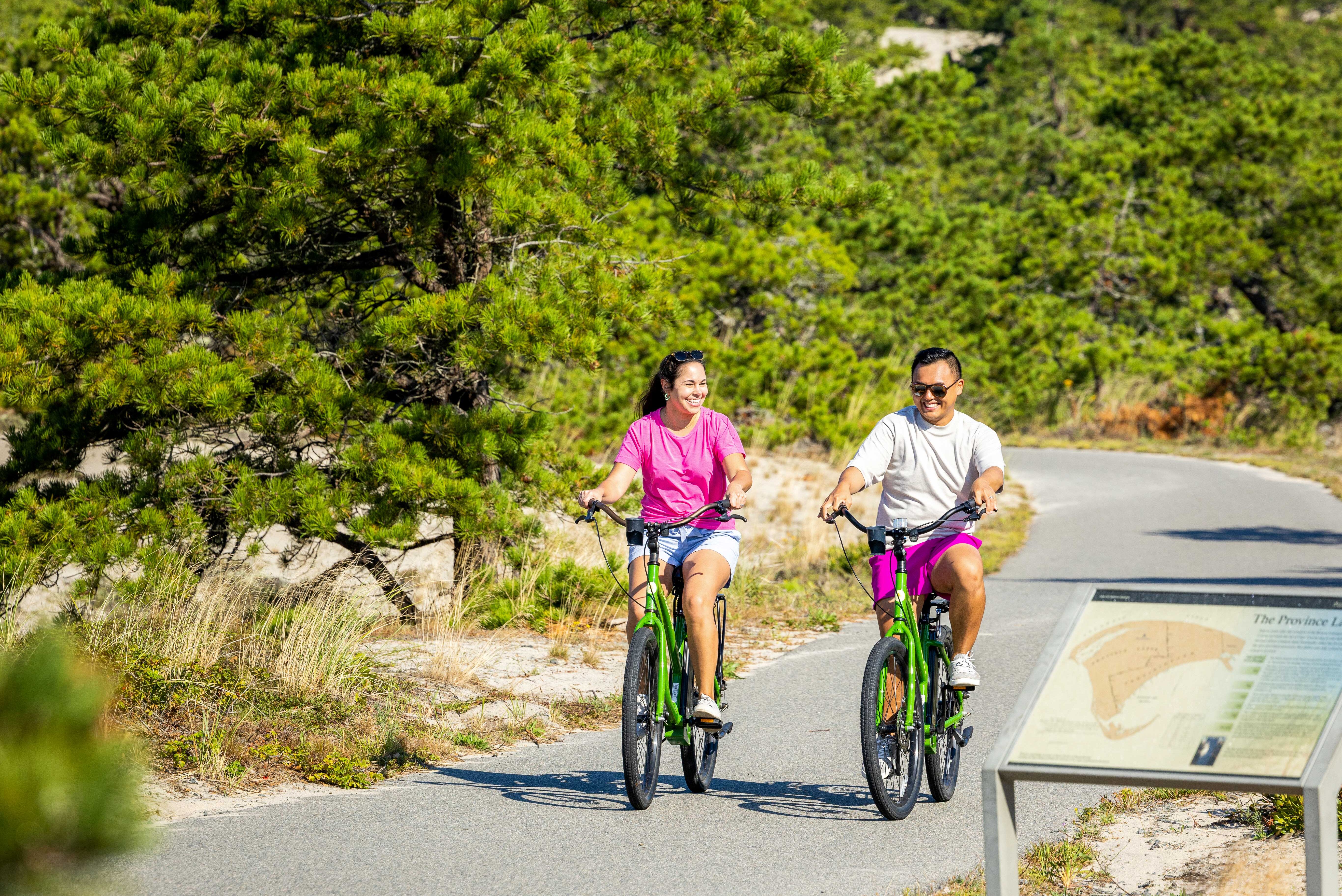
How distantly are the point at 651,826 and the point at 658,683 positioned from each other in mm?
559

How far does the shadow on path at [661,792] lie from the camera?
5.89 meters

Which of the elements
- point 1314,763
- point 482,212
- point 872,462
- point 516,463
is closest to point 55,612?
point 516,463

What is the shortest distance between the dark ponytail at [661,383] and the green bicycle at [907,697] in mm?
1058

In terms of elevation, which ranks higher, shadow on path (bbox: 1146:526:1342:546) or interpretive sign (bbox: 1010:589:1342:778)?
interpretive sign (bbox: 1010:589:1342:778)

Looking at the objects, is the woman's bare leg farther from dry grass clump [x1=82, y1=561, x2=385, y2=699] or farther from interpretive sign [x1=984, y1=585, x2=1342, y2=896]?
dry grass clump [x1=82, y1=561, x2=385, y2=699]

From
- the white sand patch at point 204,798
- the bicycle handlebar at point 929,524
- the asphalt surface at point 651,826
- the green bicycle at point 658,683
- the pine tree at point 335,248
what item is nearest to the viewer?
the asphalt surface at point 651,826

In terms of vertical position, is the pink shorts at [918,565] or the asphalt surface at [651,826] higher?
the pink shorts at [918,565]

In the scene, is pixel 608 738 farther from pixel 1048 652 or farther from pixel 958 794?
pixel 1048 652

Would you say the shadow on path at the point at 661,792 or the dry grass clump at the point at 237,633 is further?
the dry grass clump at the point at 237,633

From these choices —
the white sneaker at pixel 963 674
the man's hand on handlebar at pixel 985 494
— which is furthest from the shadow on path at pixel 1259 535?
the man's hand on handlebar at pixel 985 494

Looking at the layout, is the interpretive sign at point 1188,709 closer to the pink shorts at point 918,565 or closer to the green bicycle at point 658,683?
the pink shorts at point 918,565

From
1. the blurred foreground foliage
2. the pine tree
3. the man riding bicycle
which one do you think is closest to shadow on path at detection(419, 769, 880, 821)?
the man riding bicycle

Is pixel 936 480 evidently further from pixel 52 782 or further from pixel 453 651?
pixel 52 782

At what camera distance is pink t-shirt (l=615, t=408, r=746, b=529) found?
618cm
